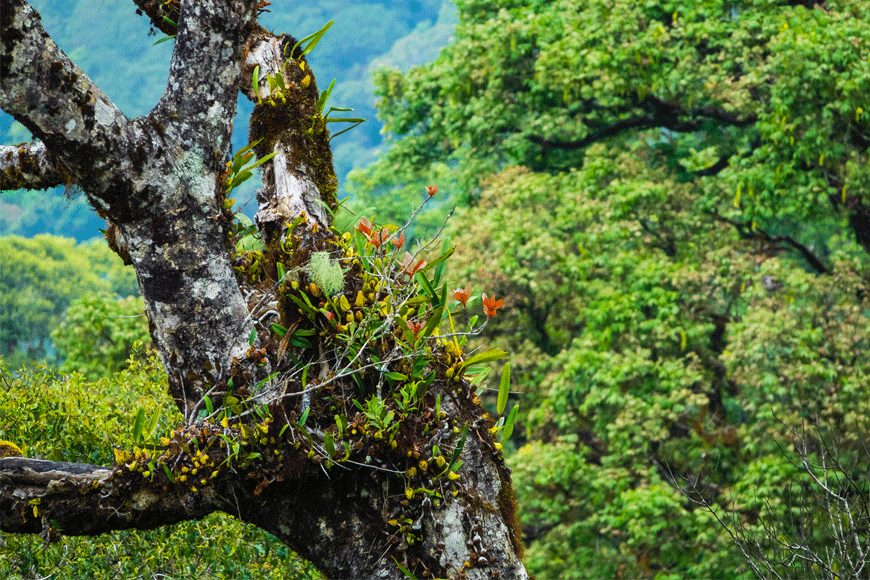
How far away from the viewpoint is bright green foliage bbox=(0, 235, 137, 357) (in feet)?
104

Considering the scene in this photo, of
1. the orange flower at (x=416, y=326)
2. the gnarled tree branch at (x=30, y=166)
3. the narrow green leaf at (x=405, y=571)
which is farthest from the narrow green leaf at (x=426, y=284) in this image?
the gnarled tree branch at (x=30, y=166)

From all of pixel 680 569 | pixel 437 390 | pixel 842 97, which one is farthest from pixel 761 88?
pixel 437 390

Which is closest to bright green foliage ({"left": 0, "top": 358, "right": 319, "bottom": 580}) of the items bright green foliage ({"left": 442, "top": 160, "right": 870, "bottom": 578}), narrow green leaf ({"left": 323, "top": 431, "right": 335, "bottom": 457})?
narrow green leaf ({"left": 323, "top": 431, "right": 335, "bottom": 457})

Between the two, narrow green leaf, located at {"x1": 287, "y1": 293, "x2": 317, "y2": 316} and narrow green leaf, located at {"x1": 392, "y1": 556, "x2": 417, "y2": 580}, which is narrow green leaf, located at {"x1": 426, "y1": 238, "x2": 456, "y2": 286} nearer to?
narrow green leaf, located at {"x1": 287, "y1": 293, "x2": 317, "y2": 316}

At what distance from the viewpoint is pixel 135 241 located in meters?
2.34

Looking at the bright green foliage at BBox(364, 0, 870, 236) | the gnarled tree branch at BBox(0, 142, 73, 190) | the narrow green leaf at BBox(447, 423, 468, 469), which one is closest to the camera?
the narrow green leaf at BBox(447, 423, 468, 469)

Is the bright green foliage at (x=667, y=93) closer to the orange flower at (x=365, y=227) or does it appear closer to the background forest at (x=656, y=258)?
the background forest at (x=656, y=258)

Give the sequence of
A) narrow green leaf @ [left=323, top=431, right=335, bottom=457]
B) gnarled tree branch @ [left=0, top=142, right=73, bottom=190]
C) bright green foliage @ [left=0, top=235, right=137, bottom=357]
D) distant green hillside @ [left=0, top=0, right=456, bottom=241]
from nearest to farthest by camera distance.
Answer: narrow green leaf @ [left=323, top=431, right=335, bottom=457] → gnarled tree branch @ [left=0, top=142, right=73, bottom=190] → bright green foliage @ [left=0, top=235, right=137, bottom=357] → distant green hillside @ [left=0, top=0, right=456, bottom=241]

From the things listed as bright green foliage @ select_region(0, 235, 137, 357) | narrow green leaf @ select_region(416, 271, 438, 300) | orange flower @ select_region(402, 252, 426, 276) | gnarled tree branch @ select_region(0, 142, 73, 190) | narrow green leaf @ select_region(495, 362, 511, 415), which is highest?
bright green foliage @ select_region(0, 235, 137, 357)

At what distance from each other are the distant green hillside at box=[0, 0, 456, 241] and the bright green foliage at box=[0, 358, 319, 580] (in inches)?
2246

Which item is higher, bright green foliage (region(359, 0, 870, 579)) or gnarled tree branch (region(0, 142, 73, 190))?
gnarled tree branch (region(0, 142, 73, 190))

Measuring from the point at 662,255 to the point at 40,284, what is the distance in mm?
33502

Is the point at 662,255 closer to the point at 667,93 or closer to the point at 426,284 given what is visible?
the point at 667,93

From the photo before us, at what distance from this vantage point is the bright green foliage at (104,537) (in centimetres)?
311
